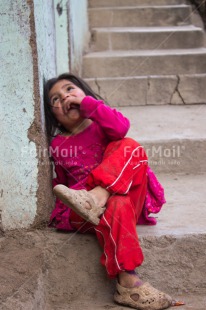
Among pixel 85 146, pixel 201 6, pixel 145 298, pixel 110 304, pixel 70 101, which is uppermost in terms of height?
pixel 70 101

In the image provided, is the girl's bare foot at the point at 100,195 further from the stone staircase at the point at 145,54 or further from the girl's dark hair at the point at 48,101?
the stone staircase at the point at 145,54

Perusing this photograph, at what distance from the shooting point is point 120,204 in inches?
94.7

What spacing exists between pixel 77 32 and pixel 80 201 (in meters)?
3.08

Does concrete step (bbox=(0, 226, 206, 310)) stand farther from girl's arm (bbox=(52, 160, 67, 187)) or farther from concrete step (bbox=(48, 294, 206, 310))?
girl's arm (bbox=(52, 160, 67, 187))

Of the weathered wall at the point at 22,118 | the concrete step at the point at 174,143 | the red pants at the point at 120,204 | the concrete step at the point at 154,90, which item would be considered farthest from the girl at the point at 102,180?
the concrete step at the point at 154,90

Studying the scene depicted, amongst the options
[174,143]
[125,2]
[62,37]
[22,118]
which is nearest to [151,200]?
[22,118]

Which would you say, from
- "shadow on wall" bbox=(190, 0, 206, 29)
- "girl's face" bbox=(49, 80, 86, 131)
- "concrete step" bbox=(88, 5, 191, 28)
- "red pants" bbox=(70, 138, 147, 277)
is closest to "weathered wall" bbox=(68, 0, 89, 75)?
"concrete step" bbox=(88, 5, 191, 28)

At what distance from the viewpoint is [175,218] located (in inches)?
111

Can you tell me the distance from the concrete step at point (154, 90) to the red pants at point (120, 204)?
7.72 feet

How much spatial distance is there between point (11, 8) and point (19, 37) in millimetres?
129

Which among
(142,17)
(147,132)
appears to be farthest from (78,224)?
(142,17)

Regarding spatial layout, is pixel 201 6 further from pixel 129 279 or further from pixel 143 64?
pixel 129 279

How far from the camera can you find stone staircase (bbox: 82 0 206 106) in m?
4.90

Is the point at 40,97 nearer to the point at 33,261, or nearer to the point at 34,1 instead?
the point at 34,1
